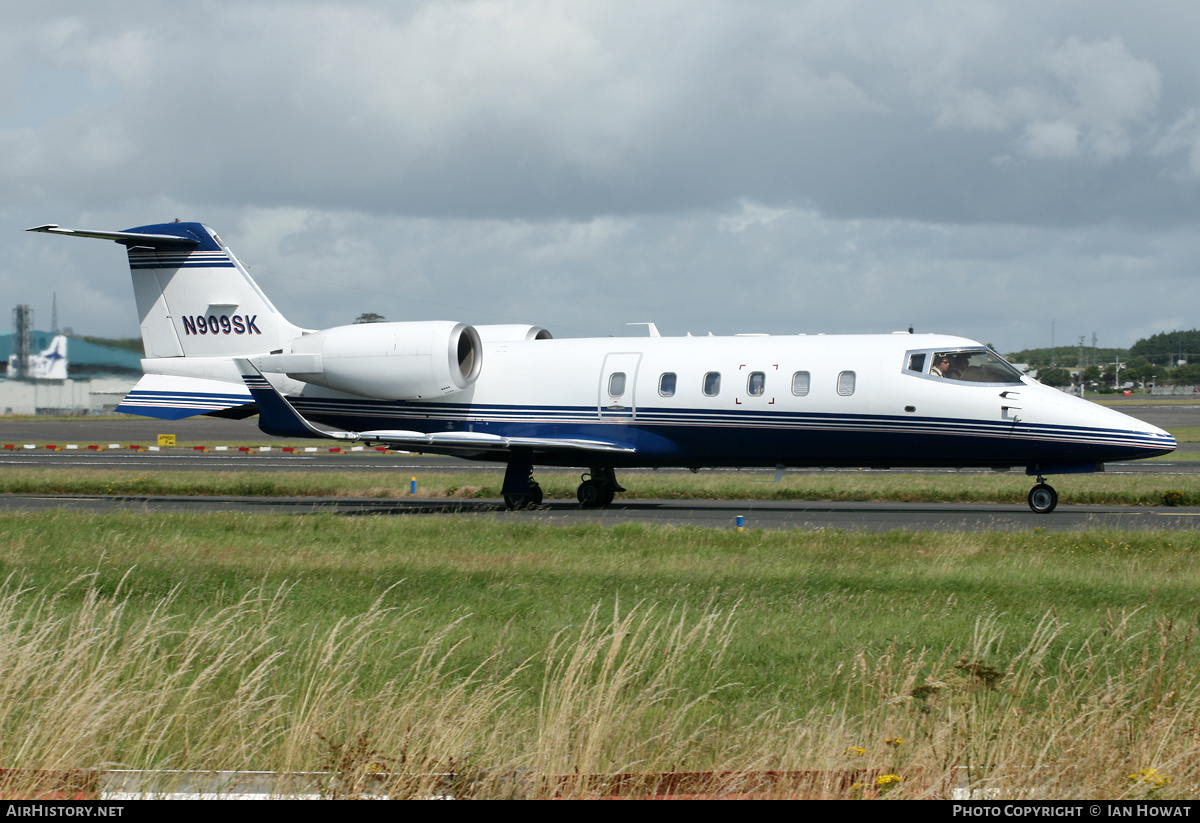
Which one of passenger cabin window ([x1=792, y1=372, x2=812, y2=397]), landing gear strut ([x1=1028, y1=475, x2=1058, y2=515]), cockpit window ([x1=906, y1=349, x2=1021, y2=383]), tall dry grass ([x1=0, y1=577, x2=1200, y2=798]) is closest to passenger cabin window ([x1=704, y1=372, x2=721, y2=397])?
passenger cabin window ([x1=792, y1=372, x2=812, y2=397])

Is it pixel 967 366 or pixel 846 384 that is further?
pixel 846 384

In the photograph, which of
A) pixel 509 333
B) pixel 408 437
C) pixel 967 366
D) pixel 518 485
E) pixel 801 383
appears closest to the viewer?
pixel 967 366

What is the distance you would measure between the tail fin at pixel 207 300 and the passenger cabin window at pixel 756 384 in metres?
10.3

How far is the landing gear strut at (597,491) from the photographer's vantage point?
22.7m

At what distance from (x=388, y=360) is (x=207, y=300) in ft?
16.5

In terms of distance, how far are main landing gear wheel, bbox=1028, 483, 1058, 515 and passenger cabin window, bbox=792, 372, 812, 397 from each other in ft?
15.3

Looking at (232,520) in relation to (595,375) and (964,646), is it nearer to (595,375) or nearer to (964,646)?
(595,375)

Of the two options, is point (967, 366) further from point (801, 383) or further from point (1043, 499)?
point (801, 383)

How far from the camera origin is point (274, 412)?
20.8 m

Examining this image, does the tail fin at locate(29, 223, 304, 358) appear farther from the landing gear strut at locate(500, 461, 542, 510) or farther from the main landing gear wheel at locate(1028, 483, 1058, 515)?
the main landing gear wheel at locate(1028, 483, 1058, 515)

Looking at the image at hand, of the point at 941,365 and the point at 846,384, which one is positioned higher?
the point at 941,365

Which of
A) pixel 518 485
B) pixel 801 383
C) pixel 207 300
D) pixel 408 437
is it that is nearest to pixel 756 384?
pixel 801 383

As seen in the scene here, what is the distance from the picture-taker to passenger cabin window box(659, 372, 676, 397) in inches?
836
